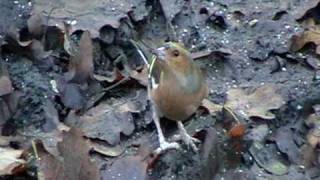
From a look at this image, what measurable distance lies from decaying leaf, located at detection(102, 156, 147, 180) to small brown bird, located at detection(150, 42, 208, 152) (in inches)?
7.6

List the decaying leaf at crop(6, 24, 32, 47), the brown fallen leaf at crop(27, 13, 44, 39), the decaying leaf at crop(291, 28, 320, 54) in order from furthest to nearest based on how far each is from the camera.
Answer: the decaying leaf at crop(291, 28, 320, 54)
the brown fallen leaf at crop(27, 13, 44, 39)
the decaying leaf at crop(6, 24, 32, 47)

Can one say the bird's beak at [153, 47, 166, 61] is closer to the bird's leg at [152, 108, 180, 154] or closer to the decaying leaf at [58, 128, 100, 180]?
the bird's leg at [152, 108, 180, 154]

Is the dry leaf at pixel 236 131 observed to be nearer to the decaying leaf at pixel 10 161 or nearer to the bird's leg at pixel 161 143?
the bird's leg at pixel 161 143

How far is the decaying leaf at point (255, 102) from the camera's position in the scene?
4.95m

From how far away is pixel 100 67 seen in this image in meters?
5.23

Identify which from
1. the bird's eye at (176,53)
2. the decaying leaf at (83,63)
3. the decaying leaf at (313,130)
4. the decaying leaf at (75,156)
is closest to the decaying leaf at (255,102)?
the decaying leaf at (313,130)

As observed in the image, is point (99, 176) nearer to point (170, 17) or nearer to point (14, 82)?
point (14, 82)

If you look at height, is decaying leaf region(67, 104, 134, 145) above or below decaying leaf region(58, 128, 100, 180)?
below

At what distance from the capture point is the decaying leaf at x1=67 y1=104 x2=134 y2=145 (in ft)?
15.4

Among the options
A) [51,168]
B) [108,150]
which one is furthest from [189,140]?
[51,168]

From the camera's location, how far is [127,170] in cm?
438

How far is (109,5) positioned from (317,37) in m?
1.17

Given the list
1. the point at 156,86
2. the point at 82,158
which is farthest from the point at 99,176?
the point at 156,86

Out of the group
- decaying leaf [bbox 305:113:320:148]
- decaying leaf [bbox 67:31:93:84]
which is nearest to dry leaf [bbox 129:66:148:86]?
decaying leaf [bbox 67:31:93:84]
